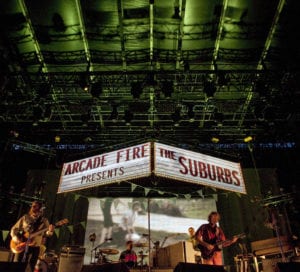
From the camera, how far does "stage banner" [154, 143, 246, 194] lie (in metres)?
5.84

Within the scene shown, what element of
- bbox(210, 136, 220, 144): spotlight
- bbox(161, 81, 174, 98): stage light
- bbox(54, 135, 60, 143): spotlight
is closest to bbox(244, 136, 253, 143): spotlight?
bbox(210, 136, 220, 144): spotlight

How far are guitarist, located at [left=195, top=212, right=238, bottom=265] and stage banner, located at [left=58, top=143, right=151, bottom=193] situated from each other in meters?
2.99

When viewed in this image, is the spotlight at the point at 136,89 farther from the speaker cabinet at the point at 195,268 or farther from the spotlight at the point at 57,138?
the speaker cabinet at the point at 195,268

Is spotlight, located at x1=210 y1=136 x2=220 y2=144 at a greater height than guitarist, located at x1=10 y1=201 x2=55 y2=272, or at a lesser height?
greater

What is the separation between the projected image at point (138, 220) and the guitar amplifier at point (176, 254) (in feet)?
5.35

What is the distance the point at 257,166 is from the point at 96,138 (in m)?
7.70

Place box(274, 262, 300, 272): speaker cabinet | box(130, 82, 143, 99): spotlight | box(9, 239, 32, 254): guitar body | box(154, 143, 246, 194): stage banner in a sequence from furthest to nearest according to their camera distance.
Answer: box(130, 82, 143, 99): spotlight
box(9, 239, 32, 254): guitar body
box(154, 143, 246, 194): stage banner
box(274, 262, 300, 272): speaker cabinet

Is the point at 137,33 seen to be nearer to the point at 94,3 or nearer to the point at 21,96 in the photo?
the point at 94,3

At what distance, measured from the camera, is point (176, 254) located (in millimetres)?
9250

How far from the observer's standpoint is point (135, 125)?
12961mm

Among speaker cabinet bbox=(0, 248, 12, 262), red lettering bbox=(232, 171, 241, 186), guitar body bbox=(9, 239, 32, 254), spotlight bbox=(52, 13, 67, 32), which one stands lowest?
speaker cabinet bbox=(0, 248, 12, 262)

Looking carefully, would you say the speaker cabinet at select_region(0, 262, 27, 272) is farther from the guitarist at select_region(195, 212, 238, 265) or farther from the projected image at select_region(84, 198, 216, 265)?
the projected image at select_region(84, 198, 216, 265)

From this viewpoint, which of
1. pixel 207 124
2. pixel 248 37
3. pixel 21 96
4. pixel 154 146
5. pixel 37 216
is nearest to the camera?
pixel 154 146

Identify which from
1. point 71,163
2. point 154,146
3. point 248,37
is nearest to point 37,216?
point 71,163
